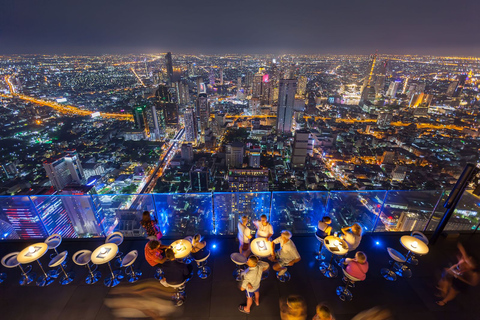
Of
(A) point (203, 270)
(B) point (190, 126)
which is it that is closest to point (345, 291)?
(A) point (203, 270)

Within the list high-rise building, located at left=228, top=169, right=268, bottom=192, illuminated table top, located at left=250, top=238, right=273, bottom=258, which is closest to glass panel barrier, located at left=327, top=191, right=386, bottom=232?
illuminated table top, located at left=250, top=238, right=273, bottom=258

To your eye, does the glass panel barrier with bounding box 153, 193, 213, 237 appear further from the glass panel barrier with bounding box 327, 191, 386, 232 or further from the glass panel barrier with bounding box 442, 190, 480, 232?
the glass panel barrier with bounding box 442, 190, 480, 232

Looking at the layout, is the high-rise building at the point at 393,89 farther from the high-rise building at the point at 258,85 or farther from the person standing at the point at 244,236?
the person standing at the point at 244,236

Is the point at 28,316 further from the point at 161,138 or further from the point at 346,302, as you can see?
the point at 161,138

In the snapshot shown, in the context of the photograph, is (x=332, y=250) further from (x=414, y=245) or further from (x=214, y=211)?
(x=214, y=211)

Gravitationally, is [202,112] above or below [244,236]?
below

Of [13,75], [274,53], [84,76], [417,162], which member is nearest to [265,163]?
[417,162]

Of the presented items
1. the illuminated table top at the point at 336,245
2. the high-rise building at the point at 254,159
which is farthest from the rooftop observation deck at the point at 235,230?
the high-rise building at the point at 254,159
